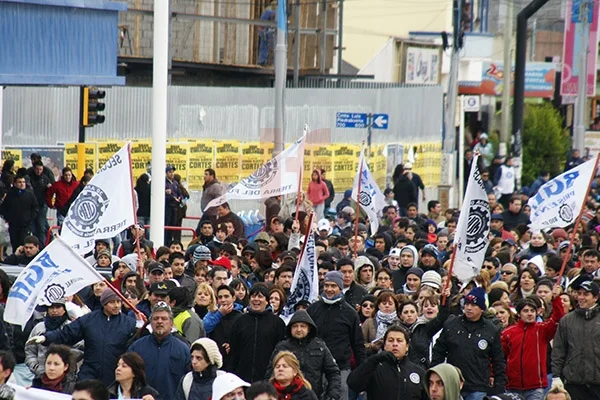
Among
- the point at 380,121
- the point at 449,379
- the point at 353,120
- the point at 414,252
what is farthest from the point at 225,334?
the point at 353,120

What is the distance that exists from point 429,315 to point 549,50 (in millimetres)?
65725

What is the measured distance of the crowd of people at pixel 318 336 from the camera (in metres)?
11.2

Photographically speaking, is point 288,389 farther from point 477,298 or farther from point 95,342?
point 477,298

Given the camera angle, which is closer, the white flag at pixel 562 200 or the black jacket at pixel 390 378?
the black jacket at pixel 390 378

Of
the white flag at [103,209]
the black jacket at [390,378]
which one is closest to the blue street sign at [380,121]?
the white flag at [103,209]

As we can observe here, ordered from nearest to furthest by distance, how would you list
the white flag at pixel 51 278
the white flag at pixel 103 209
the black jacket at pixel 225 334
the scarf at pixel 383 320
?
the white flag at pixel 51 278
the black jacket at pixel 225 334
the scarf at pixel 383 320
the white flag at pixel 103 209

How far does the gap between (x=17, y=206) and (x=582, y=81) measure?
27.4 m

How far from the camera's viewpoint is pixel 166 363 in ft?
39.0

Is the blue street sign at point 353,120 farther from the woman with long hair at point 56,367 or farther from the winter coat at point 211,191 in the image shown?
the woman with long hair at point 56,367

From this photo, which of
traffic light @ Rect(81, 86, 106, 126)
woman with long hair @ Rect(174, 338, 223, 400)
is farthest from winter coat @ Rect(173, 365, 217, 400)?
traffic light @ Rect(81, 86, 106, 126)

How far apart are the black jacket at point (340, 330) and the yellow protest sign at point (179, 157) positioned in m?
17.2

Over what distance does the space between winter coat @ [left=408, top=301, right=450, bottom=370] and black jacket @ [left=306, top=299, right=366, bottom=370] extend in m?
0.45

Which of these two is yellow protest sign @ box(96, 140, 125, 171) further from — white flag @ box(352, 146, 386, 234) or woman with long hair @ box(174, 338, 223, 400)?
woman with long hair @ box(174, 338, 223, 400)

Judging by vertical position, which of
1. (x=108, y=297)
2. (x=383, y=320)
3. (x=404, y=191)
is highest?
(x=108, y=297)
